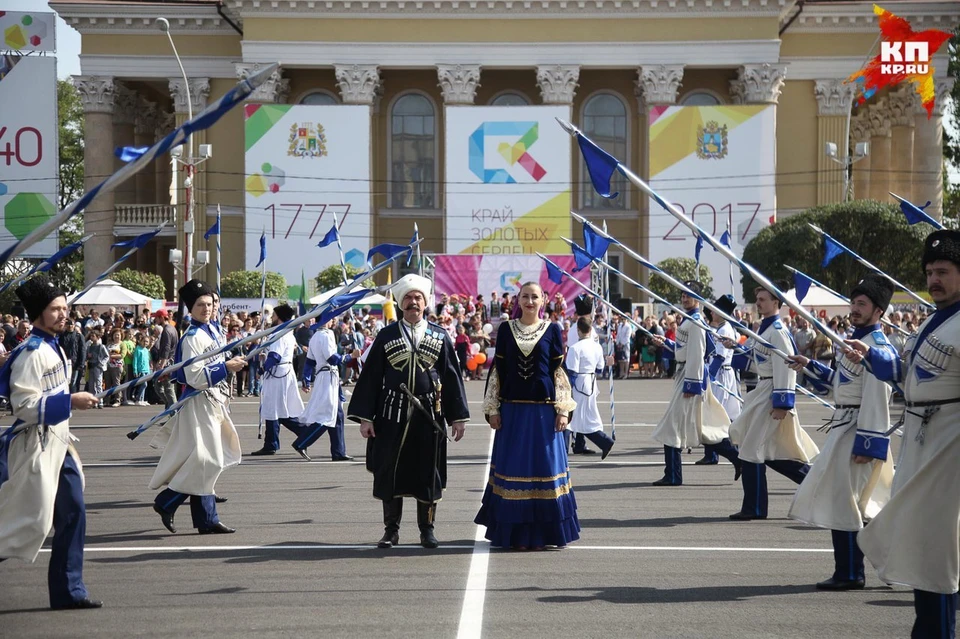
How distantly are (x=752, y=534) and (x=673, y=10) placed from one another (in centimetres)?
4249

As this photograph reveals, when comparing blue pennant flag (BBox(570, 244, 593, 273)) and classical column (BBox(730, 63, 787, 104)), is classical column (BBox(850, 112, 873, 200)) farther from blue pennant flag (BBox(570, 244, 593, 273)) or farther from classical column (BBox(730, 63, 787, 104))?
blue pennant flag (BBox(570, 244, 593, 273))

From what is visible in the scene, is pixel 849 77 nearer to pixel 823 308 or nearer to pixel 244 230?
pixel 823 308

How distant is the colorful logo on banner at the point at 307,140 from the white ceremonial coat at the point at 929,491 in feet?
138

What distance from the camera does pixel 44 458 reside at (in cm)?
713

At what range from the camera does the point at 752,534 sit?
32.4ft

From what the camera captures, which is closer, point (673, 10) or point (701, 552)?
point (701, 552)

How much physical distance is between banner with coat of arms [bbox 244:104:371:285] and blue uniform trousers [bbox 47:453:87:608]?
129 ft

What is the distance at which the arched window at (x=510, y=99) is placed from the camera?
174ft

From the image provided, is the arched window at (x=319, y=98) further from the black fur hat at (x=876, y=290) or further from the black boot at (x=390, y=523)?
the black fur hat at (x=876, y=290)

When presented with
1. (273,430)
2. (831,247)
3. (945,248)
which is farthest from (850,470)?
(273,430)

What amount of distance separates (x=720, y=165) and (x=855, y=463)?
40.4 m

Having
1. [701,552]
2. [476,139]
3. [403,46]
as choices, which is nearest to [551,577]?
[701,552]

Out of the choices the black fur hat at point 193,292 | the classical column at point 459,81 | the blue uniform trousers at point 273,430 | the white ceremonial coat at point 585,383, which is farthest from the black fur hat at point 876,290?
the classical column at point 459,81

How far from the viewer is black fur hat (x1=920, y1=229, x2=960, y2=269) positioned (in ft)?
20.1
